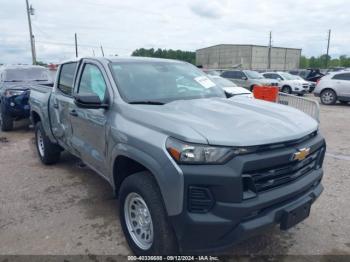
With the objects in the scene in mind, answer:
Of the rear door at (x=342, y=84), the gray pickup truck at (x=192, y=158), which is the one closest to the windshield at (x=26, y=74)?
the gray pickup truck at (x=192, y=158)

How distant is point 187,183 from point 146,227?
879 mm

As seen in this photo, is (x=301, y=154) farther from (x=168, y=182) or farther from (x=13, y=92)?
(x=13, y=92)

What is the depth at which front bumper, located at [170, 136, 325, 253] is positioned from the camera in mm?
2266

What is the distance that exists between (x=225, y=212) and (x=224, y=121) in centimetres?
73

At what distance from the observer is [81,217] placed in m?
3.82

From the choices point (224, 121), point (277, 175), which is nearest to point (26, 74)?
point (224, 121)

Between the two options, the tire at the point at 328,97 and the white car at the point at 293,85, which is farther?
the white car at the point at 293,85

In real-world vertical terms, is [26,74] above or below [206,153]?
above

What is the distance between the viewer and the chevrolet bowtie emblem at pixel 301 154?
2.58m

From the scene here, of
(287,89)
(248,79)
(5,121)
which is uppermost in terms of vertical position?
(248,79)

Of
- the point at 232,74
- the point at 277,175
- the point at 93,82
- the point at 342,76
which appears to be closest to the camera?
the point at 277,175

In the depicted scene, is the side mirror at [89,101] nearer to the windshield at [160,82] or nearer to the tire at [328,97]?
the windshield at [160,82]

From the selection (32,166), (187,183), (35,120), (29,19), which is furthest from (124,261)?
(29,19)

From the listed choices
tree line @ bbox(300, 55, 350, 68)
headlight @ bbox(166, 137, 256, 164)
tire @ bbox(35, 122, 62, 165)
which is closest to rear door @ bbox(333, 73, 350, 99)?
tire @ bbox(35, 122, 62, 165)
